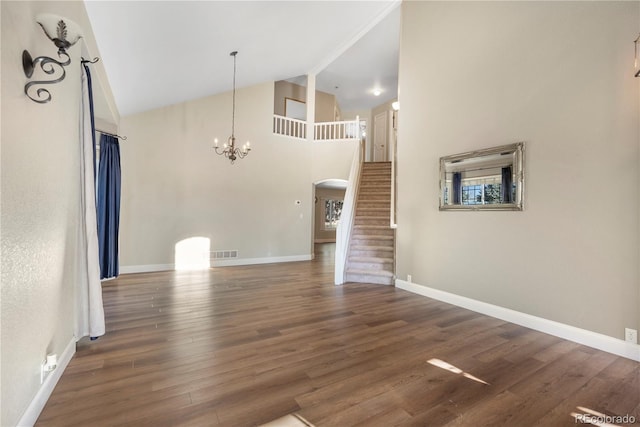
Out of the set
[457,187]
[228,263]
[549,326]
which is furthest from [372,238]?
[228,263]

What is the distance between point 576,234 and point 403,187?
2386 millimetres

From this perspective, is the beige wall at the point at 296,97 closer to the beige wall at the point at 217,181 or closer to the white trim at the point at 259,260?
the beige wall at the point at 217,181

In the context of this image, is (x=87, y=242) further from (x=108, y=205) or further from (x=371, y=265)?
(x=371, y=265)

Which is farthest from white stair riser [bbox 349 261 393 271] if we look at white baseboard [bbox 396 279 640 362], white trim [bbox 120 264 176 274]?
white trim [bbox 120 264 176 274]

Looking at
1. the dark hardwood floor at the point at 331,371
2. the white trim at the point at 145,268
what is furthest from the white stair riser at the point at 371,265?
the white trim at the point at 145,268

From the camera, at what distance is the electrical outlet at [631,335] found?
7.93 ft

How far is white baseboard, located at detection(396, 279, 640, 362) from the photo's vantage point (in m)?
2.48

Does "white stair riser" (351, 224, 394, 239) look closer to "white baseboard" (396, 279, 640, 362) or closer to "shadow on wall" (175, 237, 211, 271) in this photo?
"white baseboard" (396, 279, 640, 362)

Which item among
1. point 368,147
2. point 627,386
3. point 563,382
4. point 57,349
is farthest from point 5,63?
point 368,147

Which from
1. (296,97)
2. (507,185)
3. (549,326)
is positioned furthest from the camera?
(296,97)

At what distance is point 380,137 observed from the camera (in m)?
11.4

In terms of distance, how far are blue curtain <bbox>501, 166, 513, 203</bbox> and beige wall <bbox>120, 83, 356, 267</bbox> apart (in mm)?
4915

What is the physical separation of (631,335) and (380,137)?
9.88 metres

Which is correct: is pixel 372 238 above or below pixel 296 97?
below
